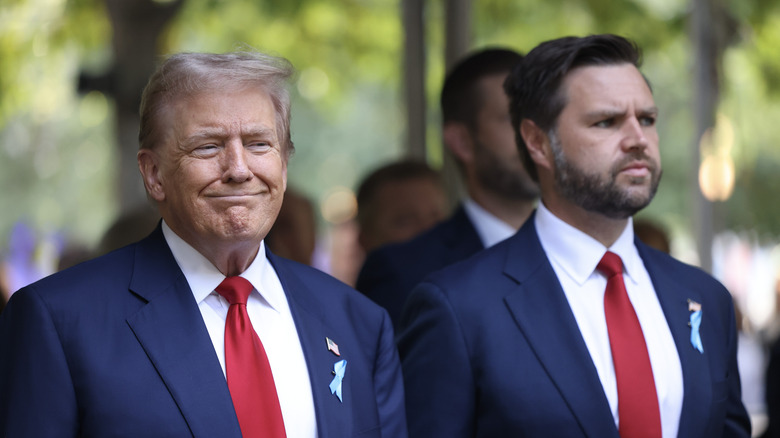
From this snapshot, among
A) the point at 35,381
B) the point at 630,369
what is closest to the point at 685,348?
the point at 630,369

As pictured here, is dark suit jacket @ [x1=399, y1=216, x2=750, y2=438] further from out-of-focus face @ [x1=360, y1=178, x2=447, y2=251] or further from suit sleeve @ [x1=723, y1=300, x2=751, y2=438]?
out-of-focus face @ [x1=360, y1=178, x2=447, y2=251]

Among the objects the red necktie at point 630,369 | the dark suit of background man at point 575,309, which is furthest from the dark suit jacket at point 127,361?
the red necktie at point 630,369

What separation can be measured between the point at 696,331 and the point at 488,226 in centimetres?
108

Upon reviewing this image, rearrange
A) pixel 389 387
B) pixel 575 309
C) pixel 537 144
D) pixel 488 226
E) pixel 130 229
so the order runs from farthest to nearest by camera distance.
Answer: pixel 130 229
pixel 488 226
pixel 537 144
pixel 575 309
pixel 389 387

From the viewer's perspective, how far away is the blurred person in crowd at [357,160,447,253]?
187 inches

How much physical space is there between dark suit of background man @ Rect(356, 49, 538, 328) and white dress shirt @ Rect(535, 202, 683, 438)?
0.73 metres

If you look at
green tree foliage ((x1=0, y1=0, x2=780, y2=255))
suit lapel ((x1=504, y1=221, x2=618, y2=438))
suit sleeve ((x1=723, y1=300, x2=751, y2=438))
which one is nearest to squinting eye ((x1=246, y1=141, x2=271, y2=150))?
suit lapel ((x1=504, y1=221, x2=618, y2=438))

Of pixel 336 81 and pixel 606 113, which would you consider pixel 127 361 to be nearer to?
pixel 606 113

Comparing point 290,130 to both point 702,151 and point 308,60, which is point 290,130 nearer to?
point 702,151

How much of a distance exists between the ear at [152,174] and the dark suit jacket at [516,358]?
2.67 feet

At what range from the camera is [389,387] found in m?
2.55

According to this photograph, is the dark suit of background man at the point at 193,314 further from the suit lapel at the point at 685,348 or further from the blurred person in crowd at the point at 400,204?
the blurred person in crowd at the point at 400,204

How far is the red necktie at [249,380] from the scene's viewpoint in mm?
2211

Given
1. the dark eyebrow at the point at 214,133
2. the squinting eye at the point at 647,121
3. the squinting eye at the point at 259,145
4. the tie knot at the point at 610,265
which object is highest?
the dark eyebrow at the point at 214,133
